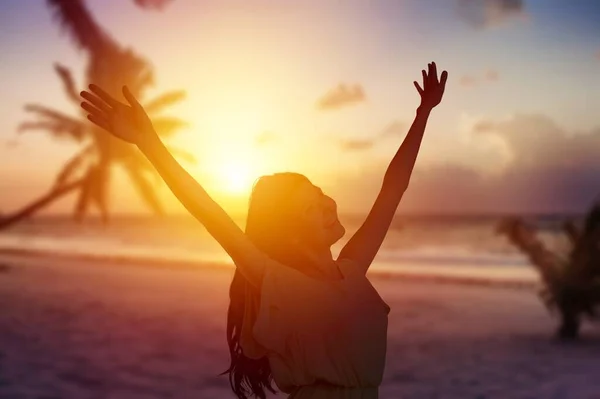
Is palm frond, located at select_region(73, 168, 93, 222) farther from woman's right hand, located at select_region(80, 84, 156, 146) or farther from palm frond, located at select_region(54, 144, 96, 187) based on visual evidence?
woman's right hand, located at select_region(80, 84, 156, 146)

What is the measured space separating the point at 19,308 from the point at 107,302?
749mm

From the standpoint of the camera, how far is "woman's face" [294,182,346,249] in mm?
1293

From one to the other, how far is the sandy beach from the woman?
2.37m

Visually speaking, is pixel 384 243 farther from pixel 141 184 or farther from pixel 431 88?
pixel 431 88

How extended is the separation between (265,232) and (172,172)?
0.71 ft

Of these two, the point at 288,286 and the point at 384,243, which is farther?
the point at 384,243

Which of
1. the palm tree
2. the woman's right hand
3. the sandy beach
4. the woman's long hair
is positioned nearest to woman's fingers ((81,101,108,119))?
the woman's right hand

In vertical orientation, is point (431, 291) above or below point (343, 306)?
below

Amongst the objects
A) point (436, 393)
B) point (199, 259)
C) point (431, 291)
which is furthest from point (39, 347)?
point (199, 259)

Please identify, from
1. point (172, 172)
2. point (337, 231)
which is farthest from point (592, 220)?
point (172, 172)

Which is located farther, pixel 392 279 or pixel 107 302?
pixel 392 279

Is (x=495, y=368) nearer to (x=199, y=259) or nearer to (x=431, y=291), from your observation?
(x=431, y=291)

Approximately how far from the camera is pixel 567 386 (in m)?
3.51

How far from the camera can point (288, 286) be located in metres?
1.23
